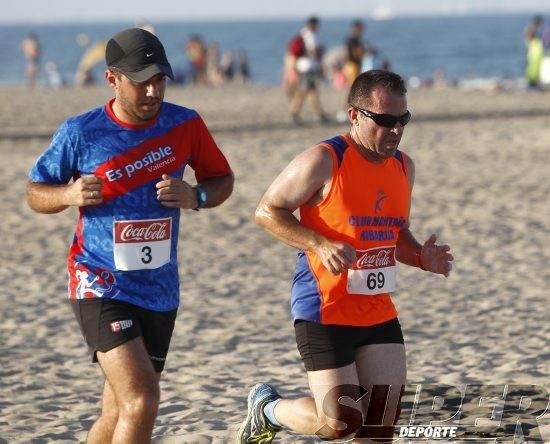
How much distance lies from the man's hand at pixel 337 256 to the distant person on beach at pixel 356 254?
0.09 m

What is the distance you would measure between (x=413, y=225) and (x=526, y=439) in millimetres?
6375

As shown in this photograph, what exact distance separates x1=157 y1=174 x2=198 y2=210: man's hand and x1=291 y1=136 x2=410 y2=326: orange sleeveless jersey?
1.55ft

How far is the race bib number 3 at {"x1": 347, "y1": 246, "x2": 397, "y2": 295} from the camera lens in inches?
192

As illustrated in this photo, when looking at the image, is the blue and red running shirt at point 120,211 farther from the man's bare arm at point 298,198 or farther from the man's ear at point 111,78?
the man's bare arm at point 298,198

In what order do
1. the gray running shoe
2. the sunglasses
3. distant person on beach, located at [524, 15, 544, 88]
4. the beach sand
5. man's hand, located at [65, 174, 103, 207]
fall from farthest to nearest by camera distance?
1. distant person on beach, located at [524, 15, 544, 88]
2. the beach sand
3. the gray running shoe
4. the sunglasses
5. man's hand, located at [65, 174, 103, 207]

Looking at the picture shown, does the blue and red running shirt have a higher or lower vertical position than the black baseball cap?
lower

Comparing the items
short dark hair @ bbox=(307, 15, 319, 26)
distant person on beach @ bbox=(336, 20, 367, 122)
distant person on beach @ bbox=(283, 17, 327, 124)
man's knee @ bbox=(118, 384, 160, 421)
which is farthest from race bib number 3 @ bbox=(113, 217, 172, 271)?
short dark hair @ bbox=(307, 15, 319, 26)

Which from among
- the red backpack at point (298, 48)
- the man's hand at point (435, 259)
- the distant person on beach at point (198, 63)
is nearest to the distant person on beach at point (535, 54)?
the red backpack at point (298, 48)

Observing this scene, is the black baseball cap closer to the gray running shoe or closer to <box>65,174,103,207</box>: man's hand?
<box>65,174,103,207</box>: man's hand

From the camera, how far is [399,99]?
488cm

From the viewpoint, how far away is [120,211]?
4.91 meters

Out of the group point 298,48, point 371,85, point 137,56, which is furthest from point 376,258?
point 298,48

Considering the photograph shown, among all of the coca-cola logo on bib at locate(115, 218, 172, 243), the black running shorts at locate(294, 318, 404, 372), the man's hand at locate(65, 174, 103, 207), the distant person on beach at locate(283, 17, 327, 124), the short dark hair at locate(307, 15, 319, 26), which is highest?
the short dark hair at locate(307, 15, 319, 26)

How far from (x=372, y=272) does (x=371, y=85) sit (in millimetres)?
744
